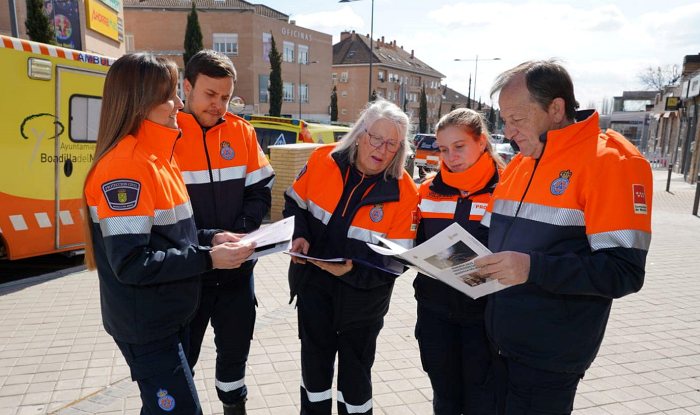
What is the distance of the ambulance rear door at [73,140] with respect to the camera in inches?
241

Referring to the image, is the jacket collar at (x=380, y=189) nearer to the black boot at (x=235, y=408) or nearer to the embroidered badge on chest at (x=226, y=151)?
the embroidered badge on chest at (x=226, y=151)

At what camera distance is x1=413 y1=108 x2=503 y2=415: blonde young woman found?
2574 millimetres

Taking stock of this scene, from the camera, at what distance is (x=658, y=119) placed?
119 feet

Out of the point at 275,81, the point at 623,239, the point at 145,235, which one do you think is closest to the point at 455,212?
the point at 623,239

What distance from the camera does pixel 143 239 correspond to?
6.23 ft

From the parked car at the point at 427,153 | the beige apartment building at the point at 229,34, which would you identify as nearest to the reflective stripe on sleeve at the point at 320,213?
the parked car at the point at 427,153

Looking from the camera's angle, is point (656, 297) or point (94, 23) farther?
point (94, 23)

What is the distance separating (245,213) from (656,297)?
555cm

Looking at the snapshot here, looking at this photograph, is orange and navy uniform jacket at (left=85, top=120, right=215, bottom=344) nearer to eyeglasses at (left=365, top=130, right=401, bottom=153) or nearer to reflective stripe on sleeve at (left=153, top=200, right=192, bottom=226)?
reflective stripe on sleeve at (left=153, top=200, right=192, bottom=226)

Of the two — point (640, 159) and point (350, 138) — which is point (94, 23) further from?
point (640, 159)

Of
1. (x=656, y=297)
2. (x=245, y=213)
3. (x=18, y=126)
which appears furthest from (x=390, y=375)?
(x=18, y=126)

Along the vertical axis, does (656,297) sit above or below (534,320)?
below

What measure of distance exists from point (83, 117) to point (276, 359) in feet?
14.6

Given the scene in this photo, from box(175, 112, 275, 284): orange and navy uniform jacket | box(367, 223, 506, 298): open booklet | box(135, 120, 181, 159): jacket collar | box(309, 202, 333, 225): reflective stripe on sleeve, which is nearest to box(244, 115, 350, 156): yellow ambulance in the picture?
box(175, 112, 275, 284): orange and navy uniform jacket
